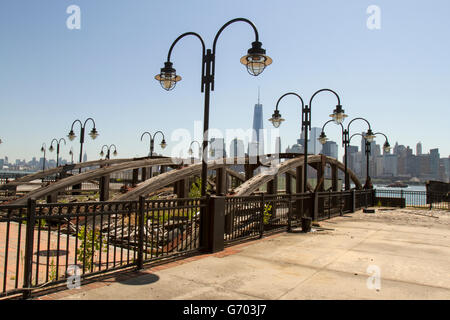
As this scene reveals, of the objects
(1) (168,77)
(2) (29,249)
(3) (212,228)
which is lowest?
(3) (212,228)

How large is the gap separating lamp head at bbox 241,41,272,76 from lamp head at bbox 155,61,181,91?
189cm

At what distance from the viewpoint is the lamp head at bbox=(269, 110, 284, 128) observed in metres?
15.2

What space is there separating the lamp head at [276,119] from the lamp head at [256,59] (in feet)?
24.0

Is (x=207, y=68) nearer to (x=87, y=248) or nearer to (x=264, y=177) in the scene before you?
(x=87, y=248)

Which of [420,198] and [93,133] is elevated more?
[93,133]

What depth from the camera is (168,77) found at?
337 inches

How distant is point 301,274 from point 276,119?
10.2m

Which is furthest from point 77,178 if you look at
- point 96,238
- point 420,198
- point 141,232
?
point 420,198

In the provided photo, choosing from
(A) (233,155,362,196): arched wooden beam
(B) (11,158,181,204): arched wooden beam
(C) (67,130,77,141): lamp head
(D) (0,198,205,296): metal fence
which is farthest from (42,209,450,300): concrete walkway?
(C) (67,130,77,141): lamp head

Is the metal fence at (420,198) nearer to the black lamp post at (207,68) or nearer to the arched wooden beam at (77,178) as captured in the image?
the arched wooden beam at (77,178)

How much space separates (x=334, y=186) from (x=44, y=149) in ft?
144
